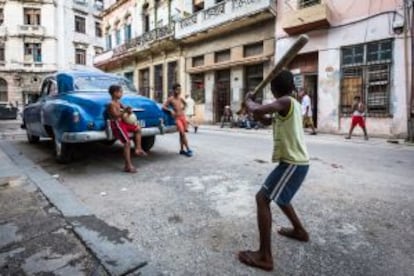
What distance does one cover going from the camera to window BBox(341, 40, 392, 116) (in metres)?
13.2

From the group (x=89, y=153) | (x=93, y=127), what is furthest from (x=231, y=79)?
(x=93, y=127)

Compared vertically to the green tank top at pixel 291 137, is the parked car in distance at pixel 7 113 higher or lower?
higher

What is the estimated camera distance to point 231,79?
1980 centimetres

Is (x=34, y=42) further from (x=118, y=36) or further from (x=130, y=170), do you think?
(x=130, y=170)

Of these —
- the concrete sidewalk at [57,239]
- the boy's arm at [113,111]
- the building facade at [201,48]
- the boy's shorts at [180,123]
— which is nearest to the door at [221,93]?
the building facade at [201,48]

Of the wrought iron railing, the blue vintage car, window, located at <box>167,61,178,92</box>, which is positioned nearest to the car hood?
the blue vintage car

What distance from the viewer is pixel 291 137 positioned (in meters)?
3.00

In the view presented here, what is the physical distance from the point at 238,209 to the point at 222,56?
57.2 feet

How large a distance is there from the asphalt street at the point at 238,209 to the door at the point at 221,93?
508 inches

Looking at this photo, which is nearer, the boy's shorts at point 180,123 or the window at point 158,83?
the boy's shorts at point 180,123

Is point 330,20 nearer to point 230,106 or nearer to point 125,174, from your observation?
point 230,106

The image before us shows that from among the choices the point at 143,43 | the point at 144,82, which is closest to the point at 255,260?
the point at 143,43

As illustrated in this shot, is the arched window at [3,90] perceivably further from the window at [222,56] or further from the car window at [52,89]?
the car window at [52,89]

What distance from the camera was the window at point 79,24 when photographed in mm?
43844
